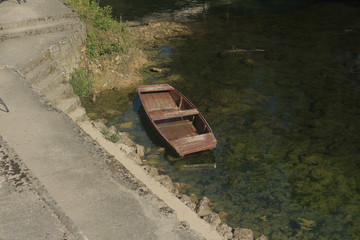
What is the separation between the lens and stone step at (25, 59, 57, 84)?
12.7 metres

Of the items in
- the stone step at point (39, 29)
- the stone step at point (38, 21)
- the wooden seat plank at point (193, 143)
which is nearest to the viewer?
the wooden seat plank at point (193, 143)

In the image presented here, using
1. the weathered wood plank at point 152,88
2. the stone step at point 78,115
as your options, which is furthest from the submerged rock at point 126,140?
the weathered wood plank at point 152,88

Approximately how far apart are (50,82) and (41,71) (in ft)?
1.61

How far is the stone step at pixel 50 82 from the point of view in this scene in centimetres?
1289

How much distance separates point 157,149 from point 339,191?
5977mm

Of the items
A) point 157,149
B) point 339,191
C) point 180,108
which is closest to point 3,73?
point 157,149

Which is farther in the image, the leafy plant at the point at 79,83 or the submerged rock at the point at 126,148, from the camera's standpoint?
the leafy plant at the point at 79,83

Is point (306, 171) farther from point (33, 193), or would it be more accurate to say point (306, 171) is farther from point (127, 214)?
point (33, 193)

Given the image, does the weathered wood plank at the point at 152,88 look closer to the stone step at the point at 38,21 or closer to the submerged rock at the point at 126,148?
the submerged rock at the point at 126,148

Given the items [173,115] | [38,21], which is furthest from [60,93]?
[38,21]

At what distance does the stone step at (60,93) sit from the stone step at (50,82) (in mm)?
102

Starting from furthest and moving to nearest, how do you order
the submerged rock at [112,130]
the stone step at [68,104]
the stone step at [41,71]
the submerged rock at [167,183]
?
the submerged rock at [112,130] → the stone step at [68,104] → the stone step at [41,71] → the submerged rock at [167,183]

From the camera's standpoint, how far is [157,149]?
13.1m

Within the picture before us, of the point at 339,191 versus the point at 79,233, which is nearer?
the point at 79,233
